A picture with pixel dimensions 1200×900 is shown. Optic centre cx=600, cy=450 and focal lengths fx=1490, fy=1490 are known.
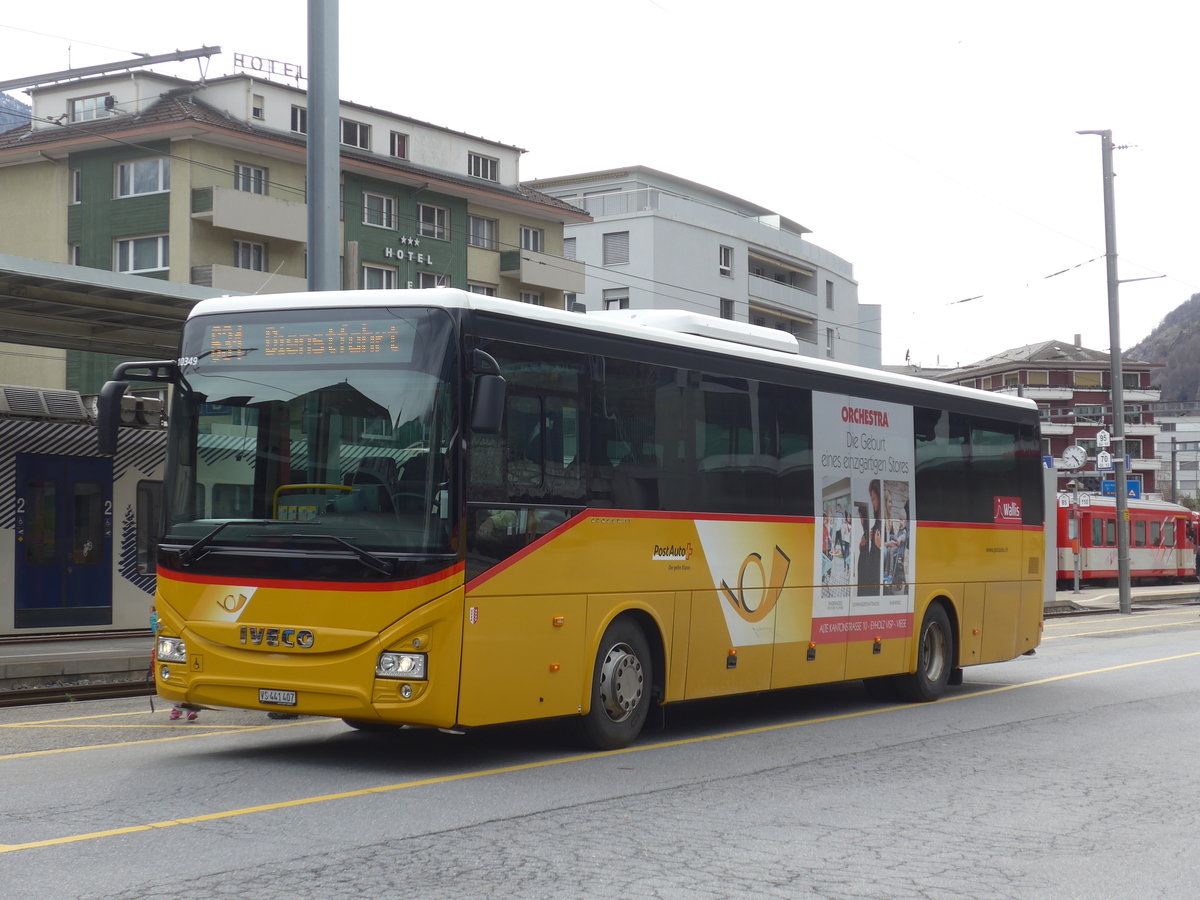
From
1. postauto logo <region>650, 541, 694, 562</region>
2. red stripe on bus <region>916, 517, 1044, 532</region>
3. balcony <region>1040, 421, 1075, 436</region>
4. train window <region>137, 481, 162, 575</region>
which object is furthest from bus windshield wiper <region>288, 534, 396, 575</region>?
balcony <region>1040, 421, 1075, 436</region>

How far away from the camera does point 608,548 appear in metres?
10.5

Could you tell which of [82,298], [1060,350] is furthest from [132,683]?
[1060,350]

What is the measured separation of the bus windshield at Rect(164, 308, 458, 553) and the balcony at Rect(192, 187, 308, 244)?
37252 millimetres

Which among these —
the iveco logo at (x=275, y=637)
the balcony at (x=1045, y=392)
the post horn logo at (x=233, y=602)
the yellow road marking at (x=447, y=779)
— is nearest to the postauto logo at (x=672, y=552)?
the yellow road marking at (x=447, y=779)

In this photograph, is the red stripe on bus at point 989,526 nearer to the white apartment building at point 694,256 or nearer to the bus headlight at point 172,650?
the bus headlight at point 172,650

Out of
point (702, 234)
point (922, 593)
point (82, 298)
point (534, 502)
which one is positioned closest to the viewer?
point (534, 502)

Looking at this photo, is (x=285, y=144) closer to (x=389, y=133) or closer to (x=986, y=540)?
(x=389, y=133)

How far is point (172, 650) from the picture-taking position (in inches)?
381

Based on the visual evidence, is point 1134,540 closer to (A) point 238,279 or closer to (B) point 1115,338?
(B) point 1115,338

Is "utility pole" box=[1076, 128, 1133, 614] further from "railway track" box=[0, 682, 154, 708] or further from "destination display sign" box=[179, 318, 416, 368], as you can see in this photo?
"destination display sign" box=[179, 318, 416, 368]

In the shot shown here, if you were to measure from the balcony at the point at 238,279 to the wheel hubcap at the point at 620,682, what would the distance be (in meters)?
35.3

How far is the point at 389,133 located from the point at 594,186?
21301 millimetres

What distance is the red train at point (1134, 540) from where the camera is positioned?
51875mm

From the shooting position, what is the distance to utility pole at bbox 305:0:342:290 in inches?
635
